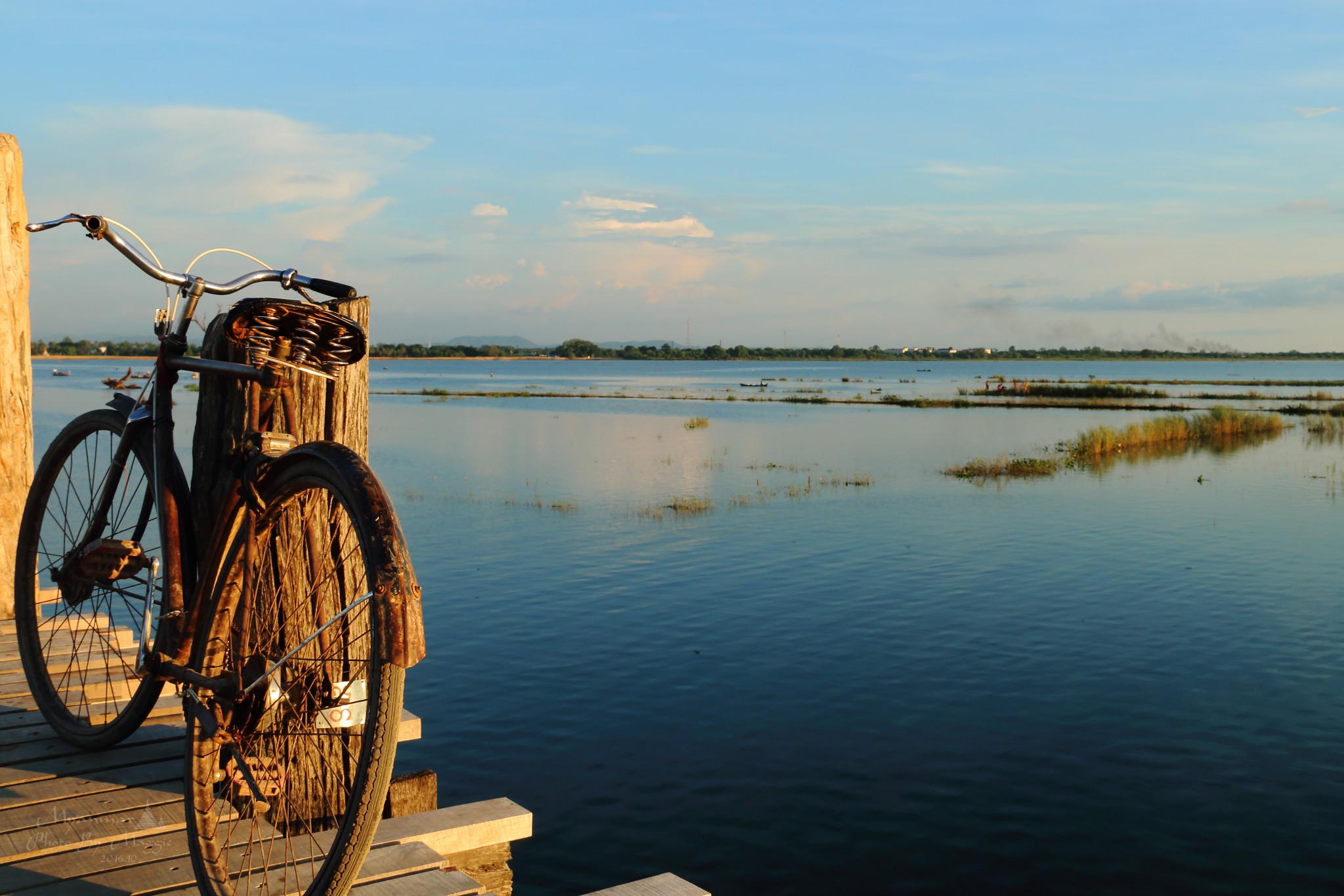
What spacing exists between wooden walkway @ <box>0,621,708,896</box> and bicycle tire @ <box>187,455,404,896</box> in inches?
9.8

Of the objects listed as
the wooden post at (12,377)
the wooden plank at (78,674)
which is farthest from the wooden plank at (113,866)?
the wooden post at (12,377)

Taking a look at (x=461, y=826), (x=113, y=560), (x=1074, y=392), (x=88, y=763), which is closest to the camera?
(x=461, y=826)

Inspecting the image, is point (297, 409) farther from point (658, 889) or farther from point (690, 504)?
point (690, 504)

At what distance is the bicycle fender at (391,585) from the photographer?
9.27 ft

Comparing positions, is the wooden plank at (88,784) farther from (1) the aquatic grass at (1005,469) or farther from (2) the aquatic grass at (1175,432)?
(2) the aquatic grass at (1175,432)

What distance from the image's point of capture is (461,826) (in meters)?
4.38

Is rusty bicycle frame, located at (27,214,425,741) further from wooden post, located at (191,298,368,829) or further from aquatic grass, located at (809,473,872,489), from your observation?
aquatic grass, located at (809,473,872,489)

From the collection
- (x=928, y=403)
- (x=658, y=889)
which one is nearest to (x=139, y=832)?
(x=658, y=889)

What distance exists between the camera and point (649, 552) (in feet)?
59.6

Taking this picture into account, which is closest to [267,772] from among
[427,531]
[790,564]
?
[790,564]

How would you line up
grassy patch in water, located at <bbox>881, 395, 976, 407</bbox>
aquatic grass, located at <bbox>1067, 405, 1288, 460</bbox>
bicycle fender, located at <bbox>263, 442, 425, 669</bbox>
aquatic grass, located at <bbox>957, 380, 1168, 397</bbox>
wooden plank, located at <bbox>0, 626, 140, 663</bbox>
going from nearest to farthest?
bicycle fender, located at <bbox>263, 442, 425, 669</bbox>, wooden plank, located at <bbox>0, 626, 140, 663</bbox>, aquatic grass, located at <bbox>1067, 405, 1288, 460</bbox>, grassy patch in water, located at <bbox>881, 395, 976, 407</bbox>, aquatic grass, located at <bbox>957, 380, 1168, 397</bbox>

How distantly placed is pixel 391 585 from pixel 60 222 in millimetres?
2232

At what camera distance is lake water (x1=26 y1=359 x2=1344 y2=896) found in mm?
7719

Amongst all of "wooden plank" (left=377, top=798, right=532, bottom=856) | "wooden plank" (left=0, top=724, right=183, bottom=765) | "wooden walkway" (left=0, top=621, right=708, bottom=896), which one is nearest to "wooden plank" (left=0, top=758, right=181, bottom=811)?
"wooden walkway" (left=0, top=621, right=708, bottom=896)
